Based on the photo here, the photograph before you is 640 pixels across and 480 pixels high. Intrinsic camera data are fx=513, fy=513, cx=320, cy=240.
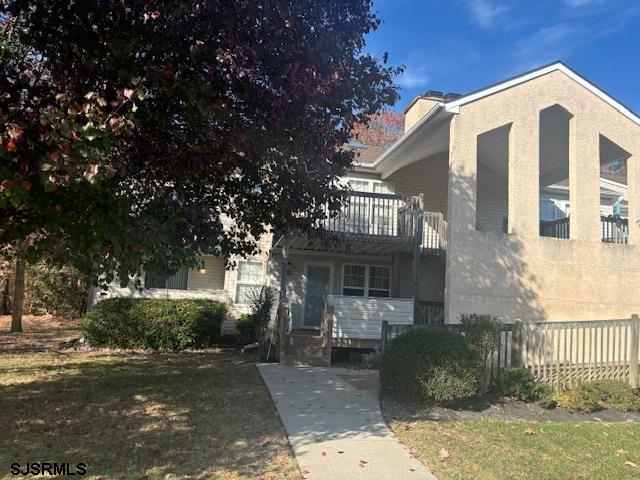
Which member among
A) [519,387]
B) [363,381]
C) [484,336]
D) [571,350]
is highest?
[484,336]

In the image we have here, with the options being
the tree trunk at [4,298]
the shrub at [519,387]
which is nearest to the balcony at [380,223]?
the shrub at [519,387]

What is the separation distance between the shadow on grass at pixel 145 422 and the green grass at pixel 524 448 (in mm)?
1782

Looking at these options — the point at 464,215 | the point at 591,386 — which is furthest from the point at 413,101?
the point at 591,386

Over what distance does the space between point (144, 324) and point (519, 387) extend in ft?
32.4

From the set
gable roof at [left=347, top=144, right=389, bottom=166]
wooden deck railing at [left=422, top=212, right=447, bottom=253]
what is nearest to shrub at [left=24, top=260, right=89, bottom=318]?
gable roof at [left=347, top=144, right=389, bottom=166]

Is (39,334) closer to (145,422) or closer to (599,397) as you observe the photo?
(145,422)

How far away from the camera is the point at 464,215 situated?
1201 centimetres

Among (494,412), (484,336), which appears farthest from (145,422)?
(484,336)

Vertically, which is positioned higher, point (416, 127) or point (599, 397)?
point (416, 127)

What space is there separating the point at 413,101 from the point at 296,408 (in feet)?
44.1

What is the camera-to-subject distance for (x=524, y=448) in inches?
253

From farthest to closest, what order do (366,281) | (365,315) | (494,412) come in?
(366,281), (365,315), (494,412)

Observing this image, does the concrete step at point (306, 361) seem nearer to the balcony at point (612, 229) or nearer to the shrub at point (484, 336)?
the shrub at point (484, 336)

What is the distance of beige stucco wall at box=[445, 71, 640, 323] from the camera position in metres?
11.9
